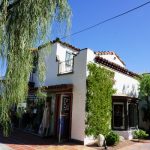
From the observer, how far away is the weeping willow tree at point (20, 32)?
530 cm

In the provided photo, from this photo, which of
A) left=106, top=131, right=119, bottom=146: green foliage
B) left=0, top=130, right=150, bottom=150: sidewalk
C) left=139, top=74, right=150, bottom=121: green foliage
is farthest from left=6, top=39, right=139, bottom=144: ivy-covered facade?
left=139, top=74, right=150, bottom=121: green foliage

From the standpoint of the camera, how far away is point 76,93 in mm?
13945

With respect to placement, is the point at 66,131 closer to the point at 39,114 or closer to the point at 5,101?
the point at 39,114

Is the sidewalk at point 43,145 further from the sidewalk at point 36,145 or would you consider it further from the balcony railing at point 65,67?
the balcony railing at point 65,67

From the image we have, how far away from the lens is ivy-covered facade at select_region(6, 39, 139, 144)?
44.1 feet

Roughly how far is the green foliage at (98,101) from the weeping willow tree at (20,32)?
804cm

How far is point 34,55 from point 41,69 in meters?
0.44

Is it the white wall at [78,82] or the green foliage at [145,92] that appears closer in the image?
the white wall at [78,82]

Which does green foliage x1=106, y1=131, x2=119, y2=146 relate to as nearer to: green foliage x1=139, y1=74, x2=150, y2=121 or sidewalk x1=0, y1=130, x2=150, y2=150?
sidewalk x1=0, y1=130, x2=150, y2=150

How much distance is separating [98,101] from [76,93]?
1.46 meters

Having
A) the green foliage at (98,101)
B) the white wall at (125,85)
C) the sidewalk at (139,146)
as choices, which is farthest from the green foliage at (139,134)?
the white wall at (125,85)

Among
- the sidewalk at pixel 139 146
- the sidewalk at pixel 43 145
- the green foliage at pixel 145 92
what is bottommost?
the sidewalk at pixel 139 146

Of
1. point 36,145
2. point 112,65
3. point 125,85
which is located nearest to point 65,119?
point 36,145

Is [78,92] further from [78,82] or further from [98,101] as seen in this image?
[98,101]
